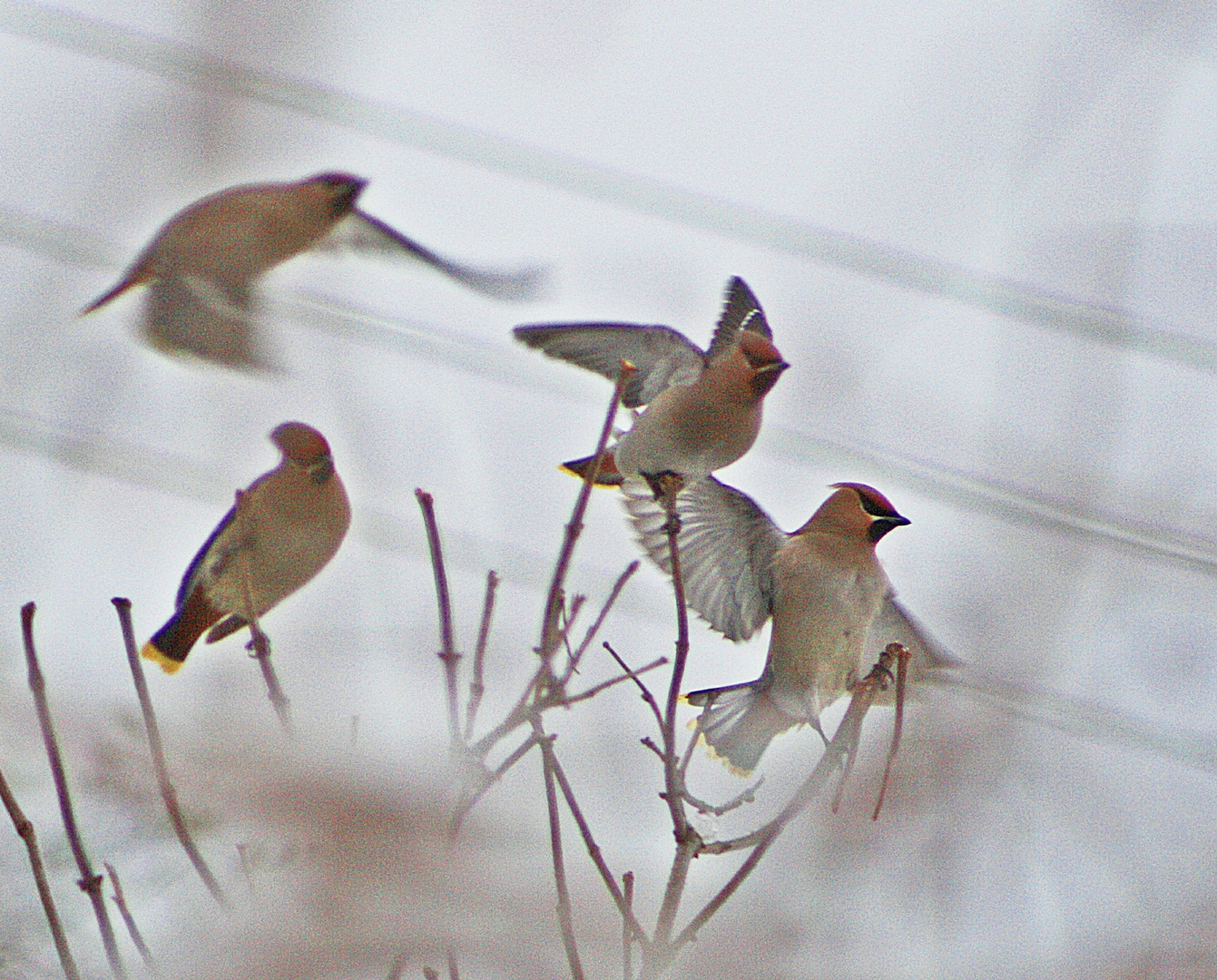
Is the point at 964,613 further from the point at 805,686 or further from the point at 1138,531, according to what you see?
the point at 1138,531

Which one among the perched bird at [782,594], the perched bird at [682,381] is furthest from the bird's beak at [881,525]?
the perched bird at [682,381]

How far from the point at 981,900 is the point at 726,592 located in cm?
Result: 115

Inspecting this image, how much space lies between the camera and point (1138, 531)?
269 cm

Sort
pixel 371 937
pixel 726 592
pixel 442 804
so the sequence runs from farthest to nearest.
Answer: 1. pixel 726 592
2. pixel 442 804
3. pixel 371 937

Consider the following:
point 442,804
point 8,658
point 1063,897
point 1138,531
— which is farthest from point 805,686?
point 442,804

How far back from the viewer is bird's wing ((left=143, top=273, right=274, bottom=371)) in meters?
2.91

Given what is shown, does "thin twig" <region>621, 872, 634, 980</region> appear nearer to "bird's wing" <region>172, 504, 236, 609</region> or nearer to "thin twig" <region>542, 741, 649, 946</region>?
"thin twig" <region>542, 741, 649, 946</region>

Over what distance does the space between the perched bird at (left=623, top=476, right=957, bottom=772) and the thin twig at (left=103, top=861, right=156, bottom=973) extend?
101 centimetres

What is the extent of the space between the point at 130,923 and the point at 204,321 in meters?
1.84

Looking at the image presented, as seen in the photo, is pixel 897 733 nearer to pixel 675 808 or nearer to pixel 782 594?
pixel 675 808

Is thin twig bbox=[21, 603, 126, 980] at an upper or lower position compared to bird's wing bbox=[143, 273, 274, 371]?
lower

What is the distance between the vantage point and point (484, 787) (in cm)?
144

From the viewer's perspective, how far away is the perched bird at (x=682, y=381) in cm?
265

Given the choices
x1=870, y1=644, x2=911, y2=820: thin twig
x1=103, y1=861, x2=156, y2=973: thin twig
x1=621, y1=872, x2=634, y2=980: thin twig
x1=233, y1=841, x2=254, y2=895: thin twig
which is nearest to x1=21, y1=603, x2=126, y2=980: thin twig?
x1=103, y1=861, x2=156, y2=973: thin twig
